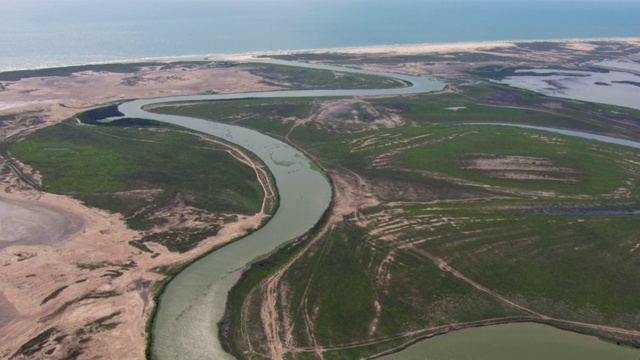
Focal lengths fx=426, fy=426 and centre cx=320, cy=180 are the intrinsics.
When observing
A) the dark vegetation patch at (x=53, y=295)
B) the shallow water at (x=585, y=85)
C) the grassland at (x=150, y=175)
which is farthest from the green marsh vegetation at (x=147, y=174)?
the shallow water at (x=585, y=85)

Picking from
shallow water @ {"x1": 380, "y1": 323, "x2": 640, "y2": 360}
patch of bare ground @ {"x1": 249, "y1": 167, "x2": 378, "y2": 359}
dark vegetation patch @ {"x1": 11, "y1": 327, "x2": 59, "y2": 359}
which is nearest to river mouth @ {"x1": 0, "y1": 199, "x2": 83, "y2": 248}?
dark vegetation patch @ {"x1": 11, "y1": 327, "x2": 59, "y2": 359}

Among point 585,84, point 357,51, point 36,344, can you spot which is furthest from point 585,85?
point 36,344

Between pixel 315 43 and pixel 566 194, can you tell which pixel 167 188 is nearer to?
pixel 566 194

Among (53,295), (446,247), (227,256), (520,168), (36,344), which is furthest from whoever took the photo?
(520,168)

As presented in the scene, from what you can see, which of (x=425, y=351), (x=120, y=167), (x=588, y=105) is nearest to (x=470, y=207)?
(x=425, y=351)

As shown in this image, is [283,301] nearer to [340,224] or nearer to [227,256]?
[227,256]

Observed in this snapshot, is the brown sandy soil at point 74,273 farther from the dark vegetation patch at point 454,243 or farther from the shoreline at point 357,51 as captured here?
the shoreline at point 357,51
